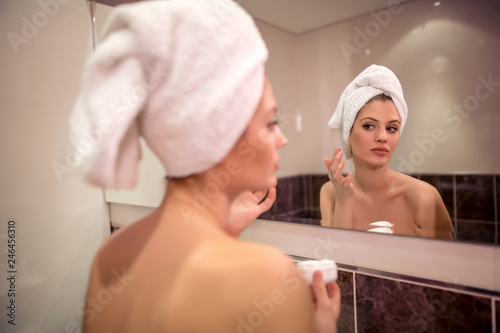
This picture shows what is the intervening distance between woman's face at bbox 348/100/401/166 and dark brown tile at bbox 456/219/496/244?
0.69 feet

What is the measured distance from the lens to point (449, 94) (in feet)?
2.32

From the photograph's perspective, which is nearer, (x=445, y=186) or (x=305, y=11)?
(x=445, y=186)

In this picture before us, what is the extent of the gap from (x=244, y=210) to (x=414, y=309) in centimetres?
46

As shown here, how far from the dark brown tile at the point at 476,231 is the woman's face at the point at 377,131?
0.69 ft

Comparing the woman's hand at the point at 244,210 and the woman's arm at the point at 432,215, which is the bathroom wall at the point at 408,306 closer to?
the woman's arm at the point at 432,215

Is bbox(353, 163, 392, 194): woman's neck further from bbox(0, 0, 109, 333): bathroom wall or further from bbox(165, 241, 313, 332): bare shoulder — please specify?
bbox(0, 0, 109, 333): bathroom wall

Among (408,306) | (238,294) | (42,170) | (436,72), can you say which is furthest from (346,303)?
(42,170)

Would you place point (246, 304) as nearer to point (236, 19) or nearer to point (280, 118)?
point (236, 19)

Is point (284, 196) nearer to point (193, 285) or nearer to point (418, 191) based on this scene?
point (418, 191)

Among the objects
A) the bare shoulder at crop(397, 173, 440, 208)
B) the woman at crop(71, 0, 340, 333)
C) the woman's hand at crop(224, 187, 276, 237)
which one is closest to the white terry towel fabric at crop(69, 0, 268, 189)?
the woman at crop(71, 0, 340, 333)

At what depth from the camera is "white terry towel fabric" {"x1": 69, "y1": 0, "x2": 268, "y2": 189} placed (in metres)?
0.48

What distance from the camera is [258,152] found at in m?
0.57

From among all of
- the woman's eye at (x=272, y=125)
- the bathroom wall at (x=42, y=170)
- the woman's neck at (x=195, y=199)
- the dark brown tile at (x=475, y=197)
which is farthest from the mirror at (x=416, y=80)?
the bathroom wall at (x=42, y=170)

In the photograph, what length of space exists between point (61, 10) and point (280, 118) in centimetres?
94
